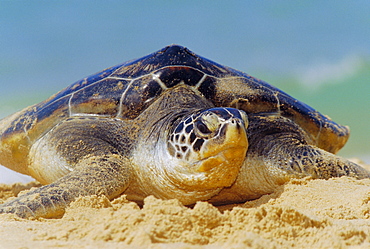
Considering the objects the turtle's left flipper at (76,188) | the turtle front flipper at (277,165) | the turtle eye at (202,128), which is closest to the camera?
the turtle's left flipper at (76,188)

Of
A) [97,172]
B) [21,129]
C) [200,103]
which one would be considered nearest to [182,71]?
[200,103]

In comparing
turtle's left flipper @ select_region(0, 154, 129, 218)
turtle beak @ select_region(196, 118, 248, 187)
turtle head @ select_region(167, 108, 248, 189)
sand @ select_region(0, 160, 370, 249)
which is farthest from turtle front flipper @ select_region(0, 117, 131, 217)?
turtle beak @ select_region(196, 118, 248, 187)

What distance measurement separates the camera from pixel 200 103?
134 inches

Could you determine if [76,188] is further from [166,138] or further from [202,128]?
[202,128]

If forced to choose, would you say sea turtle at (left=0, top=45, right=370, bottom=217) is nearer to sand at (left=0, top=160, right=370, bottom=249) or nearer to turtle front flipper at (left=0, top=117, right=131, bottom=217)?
turtle front flipper at (left=0, top=117, right=131, bottom=217)

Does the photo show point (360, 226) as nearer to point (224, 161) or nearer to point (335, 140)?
point (224, 161)

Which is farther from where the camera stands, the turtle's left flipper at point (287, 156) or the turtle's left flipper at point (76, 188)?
the turtle's left flipper at point (287, 156)

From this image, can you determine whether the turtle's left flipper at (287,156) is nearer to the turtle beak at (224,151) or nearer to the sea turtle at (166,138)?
the sea turtle at (166,138)

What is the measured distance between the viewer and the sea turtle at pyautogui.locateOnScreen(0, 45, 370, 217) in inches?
99.3

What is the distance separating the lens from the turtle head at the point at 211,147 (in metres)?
2.41

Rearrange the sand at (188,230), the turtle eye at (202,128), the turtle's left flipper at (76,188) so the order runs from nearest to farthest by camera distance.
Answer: the sand at (188,230), the turtle's left flipper at (76,188), the turtle eye at (202,128)

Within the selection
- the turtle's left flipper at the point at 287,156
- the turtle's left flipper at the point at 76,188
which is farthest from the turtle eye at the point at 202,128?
the turtle's left flipper at the point at 287,156

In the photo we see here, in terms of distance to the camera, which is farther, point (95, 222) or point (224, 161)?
point (224, 161)

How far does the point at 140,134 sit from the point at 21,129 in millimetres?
1445
